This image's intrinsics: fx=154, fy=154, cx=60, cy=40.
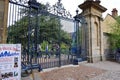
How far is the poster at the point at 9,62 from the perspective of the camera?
12.1 ft

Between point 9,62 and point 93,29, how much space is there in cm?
763

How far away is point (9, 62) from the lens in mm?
3854

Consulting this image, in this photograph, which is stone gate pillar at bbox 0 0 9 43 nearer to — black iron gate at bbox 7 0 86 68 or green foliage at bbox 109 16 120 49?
black iron gate at bbox 7 0 86 68

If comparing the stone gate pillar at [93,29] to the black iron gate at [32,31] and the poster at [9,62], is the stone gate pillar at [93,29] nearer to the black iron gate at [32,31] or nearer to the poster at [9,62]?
the black iron gate at [32,31]

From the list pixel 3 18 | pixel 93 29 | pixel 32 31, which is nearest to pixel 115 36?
pixel 93 29

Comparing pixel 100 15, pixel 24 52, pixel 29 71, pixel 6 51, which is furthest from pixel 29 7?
pixel 100 15

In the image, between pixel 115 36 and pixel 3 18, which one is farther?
pixel 115 36

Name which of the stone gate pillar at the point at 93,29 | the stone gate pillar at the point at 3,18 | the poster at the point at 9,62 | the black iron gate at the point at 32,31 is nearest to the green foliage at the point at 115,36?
the stone gate pillar at the point at 93,29

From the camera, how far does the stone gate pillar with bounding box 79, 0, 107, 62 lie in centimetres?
1006

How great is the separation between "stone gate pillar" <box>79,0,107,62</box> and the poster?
6.56 metres

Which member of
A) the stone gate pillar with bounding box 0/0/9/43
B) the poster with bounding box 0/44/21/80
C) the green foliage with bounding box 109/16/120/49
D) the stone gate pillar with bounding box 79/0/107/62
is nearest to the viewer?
the poster with bounding box 0/44/21/80

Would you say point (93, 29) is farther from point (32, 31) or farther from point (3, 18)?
point (3, 18)

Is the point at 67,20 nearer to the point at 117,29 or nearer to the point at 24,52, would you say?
the point at 24,52

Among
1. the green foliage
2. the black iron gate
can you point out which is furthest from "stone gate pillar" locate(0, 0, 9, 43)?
the green foliage
